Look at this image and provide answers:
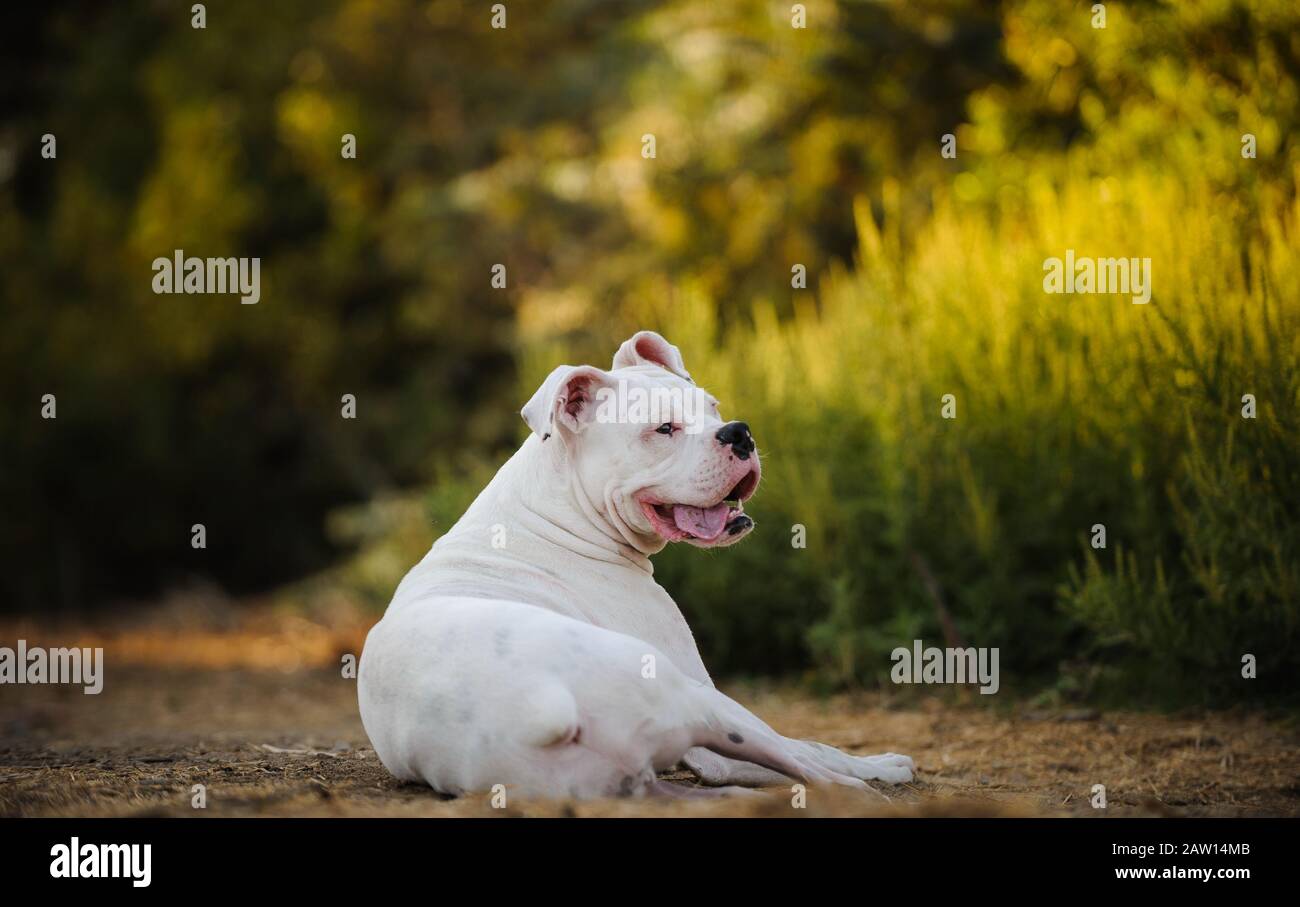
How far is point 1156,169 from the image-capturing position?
10.0 meters

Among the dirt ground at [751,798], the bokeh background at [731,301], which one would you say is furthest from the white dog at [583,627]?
the bokeh background at [731,301]

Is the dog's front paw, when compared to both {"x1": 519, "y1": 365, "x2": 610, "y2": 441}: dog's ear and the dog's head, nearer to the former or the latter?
the dog's head

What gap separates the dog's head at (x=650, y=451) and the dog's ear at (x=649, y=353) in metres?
0.42

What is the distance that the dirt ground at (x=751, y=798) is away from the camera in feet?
15.0

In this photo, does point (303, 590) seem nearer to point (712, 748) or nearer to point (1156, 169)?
point (1156, 169)

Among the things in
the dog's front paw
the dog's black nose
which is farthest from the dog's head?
the dog's front paw

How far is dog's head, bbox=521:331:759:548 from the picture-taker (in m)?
5.22

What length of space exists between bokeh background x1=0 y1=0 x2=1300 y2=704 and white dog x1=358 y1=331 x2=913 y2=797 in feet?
8.82

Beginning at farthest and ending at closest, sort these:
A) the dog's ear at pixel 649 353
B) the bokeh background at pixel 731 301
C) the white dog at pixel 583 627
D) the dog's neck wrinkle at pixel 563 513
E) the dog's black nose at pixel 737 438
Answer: the bokeh background at pixel 731 301, the dog's ear at pixel 649 353, the dog's neck wrinkle at pixel 563 513, the dog's black nose at pixel 737 438, the white dog at pixel 583 627

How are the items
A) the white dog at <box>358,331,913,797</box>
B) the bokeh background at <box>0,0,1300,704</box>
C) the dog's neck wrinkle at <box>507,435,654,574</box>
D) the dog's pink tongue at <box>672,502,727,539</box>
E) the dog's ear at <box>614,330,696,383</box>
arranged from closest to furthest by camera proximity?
the white dog at <box>358,331,913,797</box>, the dog's pink tongue at <box>672,502,727,539</box>, the dog's neck wrinkle at <box>507,435,654,574</box>, the dog's ear at <box>614,330,696,383</box>, the bokeh background at <box>0,0,1300,704</box>

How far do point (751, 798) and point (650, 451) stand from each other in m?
1.39

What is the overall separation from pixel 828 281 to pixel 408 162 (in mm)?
9797

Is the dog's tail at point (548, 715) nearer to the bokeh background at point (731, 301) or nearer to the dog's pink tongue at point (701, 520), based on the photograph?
the dog's pink tongue at point (701, 520)
